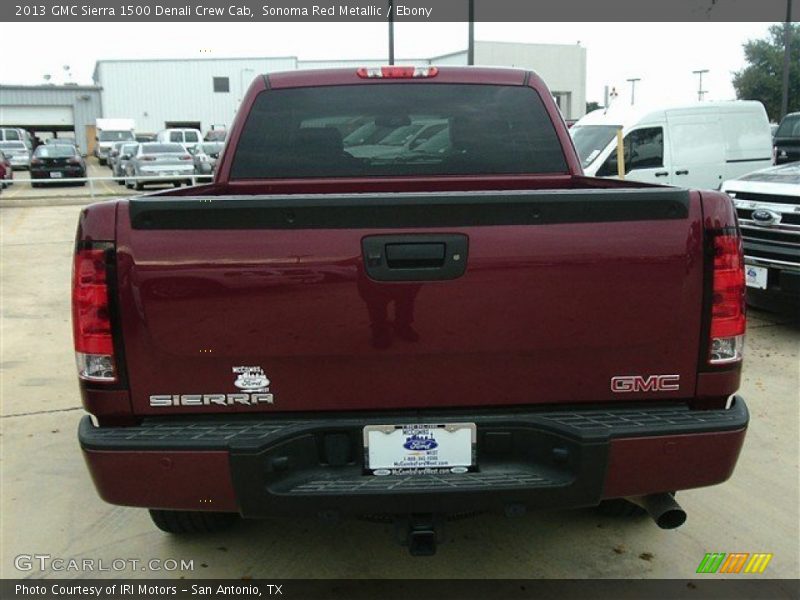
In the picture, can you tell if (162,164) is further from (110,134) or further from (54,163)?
(110,134)

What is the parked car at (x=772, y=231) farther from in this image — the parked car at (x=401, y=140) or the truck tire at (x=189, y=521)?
the truck tire at (x=189, y=521)

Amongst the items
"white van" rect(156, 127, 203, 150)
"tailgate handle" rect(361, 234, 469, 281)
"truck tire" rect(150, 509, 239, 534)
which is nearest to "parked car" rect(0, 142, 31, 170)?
"white van" rect(156, 127, 203, 150)

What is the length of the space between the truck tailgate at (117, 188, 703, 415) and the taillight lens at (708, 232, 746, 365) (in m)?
0.08

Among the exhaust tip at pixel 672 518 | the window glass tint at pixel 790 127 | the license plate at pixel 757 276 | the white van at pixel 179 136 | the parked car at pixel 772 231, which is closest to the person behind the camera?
the exhaust tip at pixel 672 518

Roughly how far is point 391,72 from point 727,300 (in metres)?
2.13

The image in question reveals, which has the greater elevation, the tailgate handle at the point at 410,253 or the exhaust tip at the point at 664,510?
the tailgate handle at the point at 410,253

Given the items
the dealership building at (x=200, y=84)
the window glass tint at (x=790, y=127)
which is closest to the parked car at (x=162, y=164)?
the window glass tint at (x=790, y=127)

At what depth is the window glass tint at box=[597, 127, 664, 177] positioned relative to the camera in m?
11.4

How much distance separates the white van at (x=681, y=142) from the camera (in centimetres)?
1138

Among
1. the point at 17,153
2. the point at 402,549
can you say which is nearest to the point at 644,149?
the point at 402,549

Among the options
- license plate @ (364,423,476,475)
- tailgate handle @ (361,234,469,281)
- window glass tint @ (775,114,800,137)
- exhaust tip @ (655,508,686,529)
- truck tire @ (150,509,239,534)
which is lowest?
truck tire @ (150,509,239,534)

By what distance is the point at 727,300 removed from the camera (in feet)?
7.97

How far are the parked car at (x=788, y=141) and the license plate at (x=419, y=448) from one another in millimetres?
15873

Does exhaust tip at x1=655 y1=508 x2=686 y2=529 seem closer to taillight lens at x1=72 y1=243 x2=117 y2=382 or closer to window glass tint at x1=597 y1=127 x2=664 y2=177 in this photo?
taillight lens at x1=72 y1=243 x2=117 y2=382
